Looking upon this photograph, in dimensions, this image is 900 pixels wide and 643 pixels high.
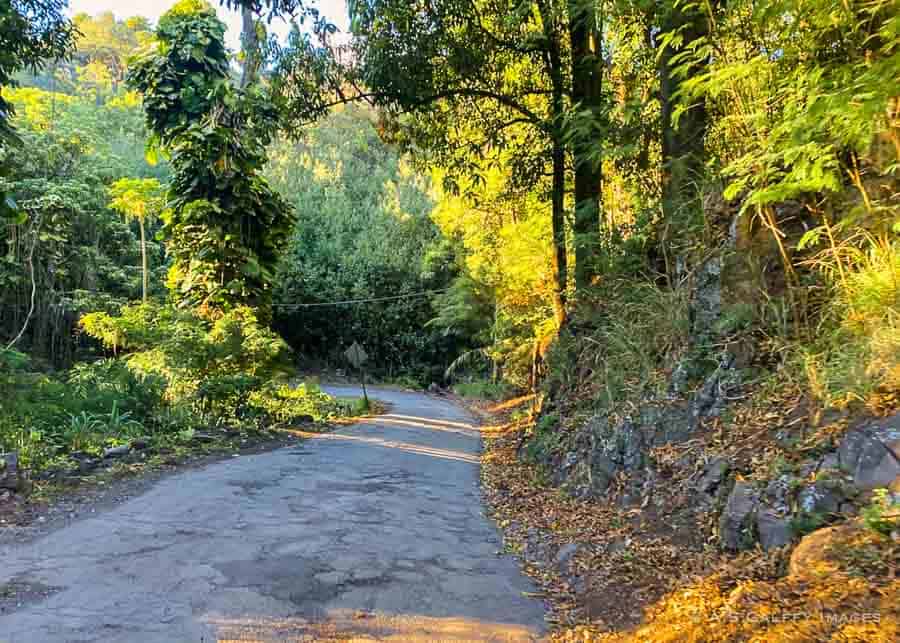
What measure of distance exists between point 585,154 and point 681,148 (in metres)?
1.61

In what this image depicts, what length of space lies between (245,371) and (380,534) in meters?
7.28

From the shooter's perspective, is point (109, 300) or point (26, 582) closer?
point (26, 582)

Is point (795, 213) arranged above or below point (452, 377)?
above

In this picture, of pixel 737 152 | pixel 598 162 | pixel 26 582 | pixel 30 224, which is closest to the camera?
pixel 26 582

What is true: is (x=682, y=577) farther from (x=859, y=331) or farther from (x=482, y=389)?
(x=482, y=389)

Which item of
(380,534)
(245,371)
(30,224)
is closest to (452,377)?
(30,224)

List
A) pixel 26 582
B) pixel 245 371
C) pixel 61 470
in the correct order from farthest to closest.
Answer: pixel 245 371 → pixel 61 470 → pixel 26 582

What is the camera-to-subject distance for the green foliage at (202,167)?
12773 millimetres

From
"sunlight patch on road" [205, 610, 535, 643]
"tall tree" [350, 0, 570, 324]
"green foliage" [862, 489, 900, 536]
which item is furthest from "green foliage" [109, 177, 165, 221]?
"green foliage" [862, 489, 900, 536]

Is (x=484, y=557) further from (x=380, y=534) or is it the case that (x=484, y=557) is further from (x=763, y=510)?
(x=763, y=510)

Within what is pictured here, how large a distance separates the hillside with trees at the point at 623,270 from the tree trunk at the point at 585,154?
0.06m

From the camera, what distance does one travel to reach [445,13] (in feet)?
32.4

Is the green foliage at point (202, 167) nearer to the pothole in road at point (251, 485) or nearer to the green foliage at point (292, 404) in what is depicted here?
the green foliage at point (292, 404)

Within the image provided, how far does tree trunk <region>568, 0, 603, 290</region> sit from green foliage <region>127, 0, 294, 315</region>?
645cm
